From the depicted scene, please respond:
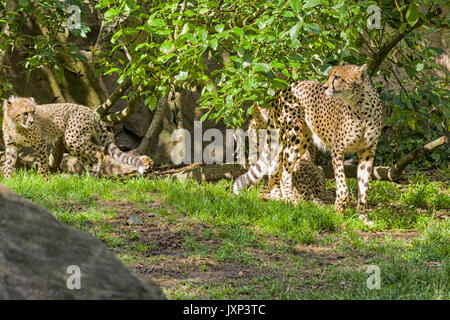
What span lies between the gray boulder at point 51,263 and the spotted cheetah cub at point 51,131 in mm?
5053

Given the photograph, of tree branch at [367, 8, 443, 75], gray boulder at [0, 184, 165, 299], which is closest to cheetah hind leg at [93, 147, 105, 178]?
tree branch at [367, 8, 443, 75]

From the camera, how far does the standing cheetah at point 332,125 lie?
21.7 feet

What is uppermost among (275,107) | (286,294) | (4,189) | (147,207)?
(275,107)

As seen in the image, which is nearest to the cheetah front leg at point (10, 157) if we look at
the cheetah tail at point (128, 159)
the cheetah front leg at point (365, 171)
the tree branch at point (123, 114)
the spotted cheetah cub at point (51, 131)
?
the spotted cheetah cub at point (51, 131)

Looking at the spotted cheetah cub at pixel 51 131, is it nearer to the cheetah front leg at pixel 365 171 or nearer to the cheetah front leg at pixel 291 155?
the cheetah front leg at pixel 291 155

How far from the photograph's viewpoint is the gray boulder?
111 inches

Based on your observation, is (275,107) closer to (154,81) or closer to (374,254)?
(154,81)

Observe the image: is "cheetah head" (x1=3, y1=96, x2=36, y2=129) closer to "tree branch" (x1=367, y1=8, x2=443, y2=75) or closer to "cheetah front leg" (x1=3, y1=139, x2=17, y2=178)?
"cheetah front leg" (x1=3, y1=139, x2=17, y2=178)

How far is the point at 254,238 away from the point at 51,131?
4390 mm

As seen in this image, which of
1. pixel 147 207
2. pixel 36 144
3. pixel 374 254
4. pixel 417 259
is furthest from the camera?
pixel 36 144

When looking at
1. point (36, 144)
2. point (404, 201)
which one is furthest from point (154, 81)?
point (404, 201)

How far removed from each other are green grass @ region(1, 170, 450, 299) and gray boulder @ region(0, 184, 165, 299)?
1.39 meters
